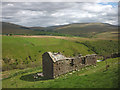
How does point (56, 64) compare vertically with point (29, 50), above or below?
above

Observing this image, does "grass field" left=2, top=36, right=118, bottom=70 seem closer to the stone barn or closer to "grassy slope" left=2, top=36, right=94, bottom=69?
"grassy slope" left=2, top=36, right=94, bottom=69

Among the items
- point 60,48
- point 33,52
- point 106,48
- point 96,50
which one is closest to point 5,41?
point 33,52

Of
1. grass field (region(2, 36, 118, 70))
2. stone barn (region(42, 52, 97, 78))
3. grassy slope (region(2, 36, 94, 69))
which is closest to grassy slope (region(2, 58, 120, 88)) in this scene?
stone barn (region(42, 52, 97, 78))

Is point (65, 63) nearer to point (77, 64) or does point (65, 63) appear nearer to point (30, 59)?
Answer: point (77, 64)

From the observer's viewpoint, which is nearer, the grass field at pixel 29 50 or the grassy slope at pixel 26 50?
the grass field at pixel 29 50

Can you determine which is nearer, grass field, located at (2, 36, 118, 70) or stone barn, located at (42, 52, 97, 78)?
stone barn, located at (42, 52, 97, 78)

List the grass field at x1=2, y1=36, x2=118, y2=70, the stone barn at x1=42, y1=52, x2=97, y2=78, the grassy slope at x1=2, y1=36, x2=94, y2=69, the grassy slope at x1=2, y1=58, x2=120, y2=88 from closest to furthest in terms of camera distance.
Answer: the grassy slope at x1=2, y1=58, x2=120, y2=88
the stone barn at x1=42, y1=52, x2=97, y2=78
the grass field at x1=2, y1=36, x2=118, y2=70
the grassy slope at x1=2, y1=36, x2=94, y2=69

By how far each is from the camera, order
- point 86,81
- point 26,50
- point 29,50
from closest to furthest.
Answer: point 86,81 < point 26,50 < point 29,50

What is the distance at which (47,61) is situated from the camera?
37.6m

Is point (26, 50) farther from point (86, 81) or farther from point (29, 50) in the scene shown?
point (86, 81)

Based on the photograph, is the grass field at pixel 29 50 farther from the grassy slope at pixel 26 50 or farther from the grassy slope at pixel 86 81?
the grassy slope at pixel 86 81

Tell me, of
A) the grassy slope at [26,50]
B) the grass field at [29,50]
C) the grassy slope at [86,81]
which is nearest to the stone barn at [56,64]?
the grassy slope at [86,81]

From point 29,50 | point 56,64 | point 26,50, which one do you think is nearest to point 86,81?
point 56,64

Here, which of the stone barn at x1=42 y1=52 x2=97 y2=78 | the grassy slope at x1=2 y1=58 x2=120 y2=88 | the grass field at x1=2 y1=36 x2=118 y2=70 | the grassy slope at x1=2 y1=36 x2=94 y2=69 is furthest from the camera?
the grassy slope at x1=2 y1=36 x2=94 y2=69
